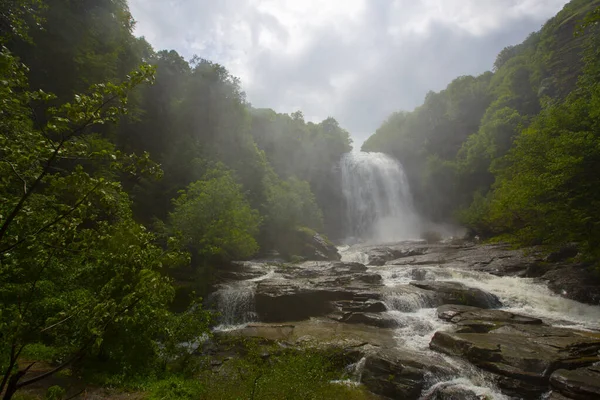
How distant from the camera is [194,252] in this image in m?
21.8

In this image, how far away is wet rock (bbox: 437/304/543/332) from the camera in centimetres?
1303

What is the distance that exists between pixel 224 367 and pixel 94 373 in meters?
3.84

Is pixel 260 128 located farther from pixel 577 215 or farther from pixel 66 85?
pixel 577 215

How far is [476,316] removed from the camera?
13.6 metres

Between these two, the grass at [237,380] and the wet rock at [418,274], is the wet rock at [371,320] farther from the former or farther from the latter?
the wet rock at [418,274]

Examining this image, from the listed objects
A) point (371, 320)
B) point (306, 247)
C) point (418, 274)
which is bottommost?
point (371, 320)

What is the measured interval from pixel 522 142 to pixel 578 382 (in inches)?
776

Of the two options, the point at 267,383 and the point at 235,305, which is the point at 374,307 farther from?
the point at 267,383

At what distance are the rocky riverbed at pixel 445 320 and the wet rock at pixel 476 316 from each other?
0.04 metres

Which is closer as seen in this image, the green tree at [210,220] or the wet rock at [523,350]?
the wet rock at [523,350]

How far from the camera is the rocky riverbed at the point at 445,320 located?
904 cm

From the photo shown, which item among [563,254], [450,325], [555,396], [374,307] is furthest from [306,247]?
[555,396]

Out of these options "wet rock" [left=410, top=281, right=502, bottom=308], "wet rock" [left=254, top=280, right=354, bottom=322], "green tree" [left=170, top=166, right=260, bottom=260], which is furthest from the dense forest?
"wet rock" [left=410, top=281, right=502, bottom=308]

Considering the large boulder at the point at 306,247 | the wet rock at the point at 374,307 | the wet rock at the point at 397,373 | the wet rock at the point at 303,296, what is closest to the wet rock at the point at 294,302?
the wet rock at the point at 303,296
